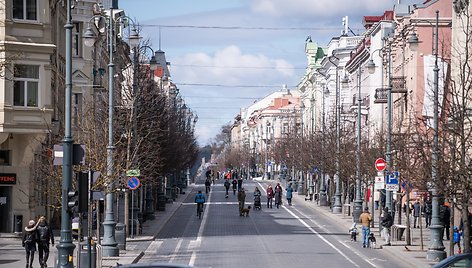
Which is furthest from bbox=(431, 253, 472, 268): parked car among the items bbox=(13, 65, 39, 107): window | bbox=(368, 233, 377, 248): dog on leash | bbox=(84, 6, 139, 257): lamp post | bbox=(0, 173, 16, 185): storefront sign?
bbox=(0, 173, 16, 185): storefront sign

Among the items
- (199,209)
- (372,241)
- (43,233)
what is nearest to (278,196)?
(199,209)

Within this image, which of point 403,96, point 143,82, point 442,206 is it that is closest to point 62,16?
point 143,82

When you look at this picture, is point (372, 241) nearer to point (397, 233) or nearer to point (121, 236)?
point (397, 233)

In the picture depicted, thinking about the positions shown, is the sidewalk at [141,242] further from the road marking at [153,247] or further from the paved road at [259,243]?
the paved road at [259,243]

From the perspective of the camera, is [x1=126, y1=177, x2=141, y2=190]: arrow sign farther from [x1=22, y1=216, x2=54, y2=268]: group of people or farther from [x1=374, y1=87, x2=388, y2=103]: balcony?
[x1=374, y1=87, x2=388, y2=103]: balcony

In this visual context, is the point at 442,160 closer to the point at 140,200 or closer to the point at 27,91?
the point at 27,91

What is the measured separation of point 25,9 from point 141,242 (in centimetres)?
991

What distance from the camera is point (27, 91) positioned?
4303cm

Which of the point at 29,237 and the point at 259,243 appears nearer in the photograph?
the point at 29,237

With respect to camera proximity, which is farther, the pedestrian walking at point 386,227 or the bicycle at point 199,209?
the bicycle at point 199,209

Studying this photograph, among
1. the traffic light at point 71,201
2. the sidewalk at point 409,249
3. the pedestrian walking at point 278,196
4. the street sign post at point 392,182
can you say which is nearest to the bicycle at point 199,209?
the sidewalk at point 409,249

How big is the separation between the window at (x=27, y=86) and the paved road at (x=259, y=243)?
7132mm

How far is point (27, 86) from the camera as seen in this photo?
4312 cm

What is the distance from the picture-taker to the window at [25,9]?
4325 cm
